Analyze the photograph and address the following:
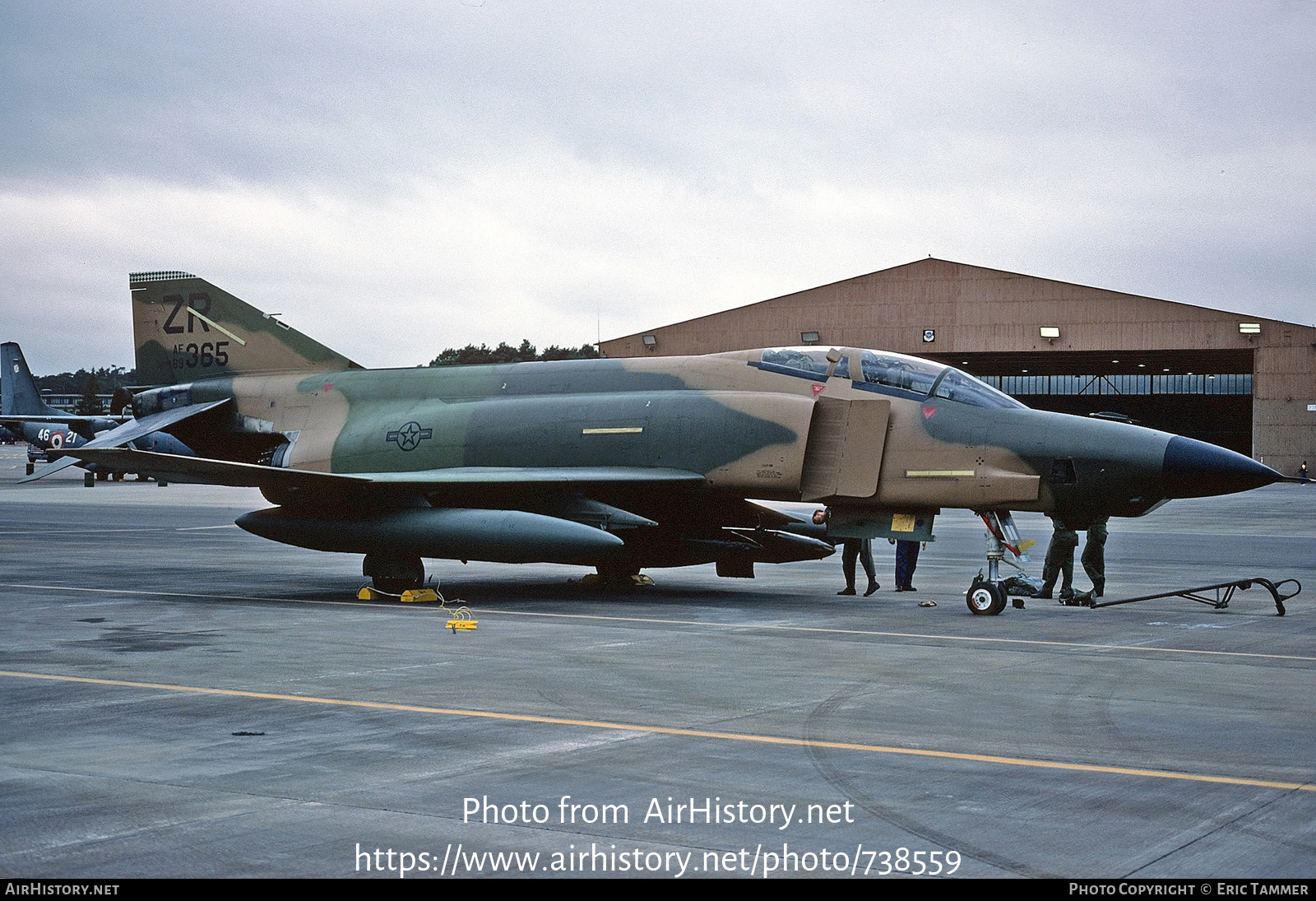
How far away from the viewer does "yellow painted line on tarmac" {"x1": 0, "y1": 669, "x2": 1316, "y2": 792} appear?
21.9 ft

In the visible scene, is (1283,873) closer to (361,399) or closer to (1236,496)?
(361,399)

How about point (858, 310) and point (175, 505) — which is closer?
point (175, 505)

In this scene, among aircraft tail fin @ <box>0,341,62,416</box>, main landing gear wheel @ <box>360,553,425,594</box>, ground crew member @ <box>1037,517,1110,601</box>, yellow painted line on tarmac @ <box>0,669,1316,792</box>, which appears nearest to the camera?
yellow painted line on tarmac @ <box>0,669,1316,792</box>

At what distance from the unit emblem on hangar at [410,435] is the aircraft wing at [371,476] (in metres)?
1.35

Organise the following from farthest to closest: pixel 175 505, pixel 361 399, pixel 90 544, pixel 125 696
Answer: pixel 175 505, pixel 90 544, pixel 361 399, pixel 125 696

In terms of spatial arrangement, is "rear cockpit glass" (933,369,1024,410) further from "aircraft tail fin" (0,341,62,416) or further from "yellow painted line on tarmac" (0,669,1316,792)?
"aircraft tail fin" (0,341,62,416)

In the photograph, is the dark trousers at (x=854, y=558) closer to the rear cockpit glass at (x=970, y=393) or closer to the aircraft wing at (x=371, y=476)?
the aircraft wing at (x=371, y=476)

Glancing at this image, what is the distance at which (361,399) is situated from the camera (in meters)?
19.3

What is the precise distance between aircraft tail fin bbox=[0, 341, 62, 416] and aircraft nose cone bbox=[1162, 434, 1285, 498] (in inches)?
1743

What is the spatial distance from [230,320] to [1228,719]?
16792 millimetres

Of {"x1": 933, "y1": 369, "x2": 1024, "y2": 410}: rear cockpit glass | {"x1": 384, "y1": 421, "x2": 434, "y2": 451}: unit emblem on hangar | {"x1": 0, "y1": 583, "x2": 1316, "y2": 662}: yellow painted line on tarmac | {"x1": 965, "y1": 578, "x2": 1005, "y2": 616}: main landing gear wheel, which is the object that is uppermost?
{"x1": 933, "y1": 369, "x2": 1024, "y2": 410}: rear cockpit glass

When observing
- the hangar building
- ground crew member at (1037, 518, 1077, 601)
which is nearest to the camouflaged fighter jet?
ground crew member at (1037, 518, 1077, 601)

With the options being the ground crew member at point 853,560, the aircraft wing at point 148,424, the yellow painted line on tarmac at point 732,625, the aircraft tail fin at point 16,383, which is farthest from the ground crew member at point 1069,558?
the aircraft tail fin at point 16,383

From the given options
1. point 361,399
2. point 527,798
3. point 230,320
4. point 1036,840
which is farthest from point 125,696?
point 230,320
